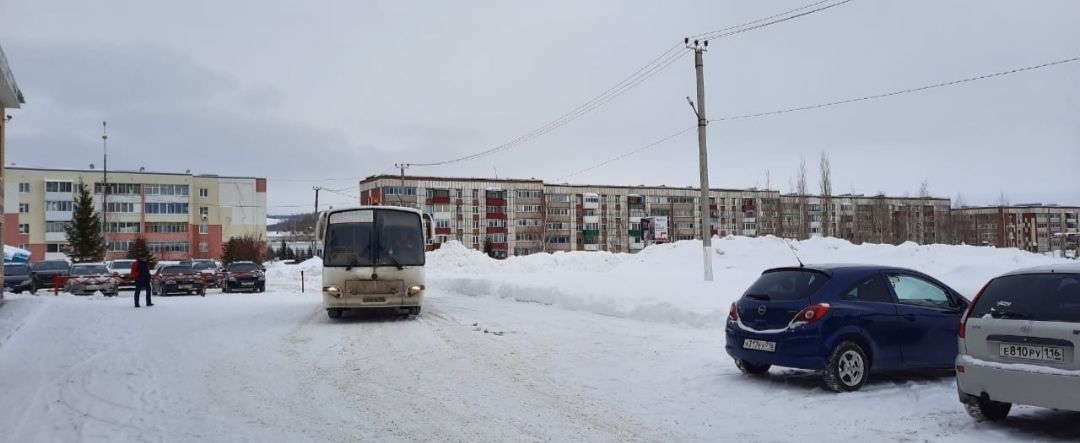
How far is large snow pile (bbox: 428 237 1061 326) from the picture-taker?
17.5m

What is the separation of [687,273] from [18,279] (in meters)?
30.9

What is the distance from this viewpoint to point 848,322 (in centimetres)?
848

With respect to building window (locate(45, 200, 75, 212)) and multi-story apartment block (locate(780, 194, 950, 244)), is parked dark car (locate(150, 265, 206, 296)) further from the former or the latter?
building window (locate(45, 200, 75, 212))

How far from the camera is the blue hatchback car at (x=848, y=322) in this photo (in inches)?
332

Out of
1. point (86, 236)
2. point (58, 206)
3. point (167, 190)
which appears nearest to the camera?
point (86, 236)

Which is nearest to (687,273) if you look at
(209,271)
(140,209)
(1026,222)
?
(209,271)

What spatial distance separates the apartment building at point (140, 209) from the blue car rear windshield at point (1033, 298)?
9784cm

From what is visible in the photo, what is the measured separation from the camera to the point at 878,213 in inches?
3179

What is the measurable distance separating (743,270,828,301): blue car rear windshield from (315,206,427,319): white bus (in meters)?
9.95

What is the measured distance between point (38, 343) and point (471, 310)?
10.4 meters

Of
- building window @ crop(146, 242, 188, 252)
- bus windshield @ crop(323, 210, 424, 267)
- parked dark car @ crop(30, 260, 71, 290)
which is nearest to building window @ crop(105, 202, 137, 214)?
building window @ crop(146, 242, 188, 252)

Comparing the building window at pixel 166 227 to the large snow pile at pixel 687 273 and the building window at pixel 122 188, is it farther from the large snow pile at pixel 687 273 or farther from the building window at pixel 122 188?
the large snow pile at pixel 687 273

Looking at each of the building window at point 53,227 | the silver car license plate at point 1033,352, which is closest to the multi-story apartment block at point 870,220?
the silver car license plate at point 1033,352

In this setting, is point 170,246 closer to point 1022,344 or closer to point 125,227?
point 125,227
